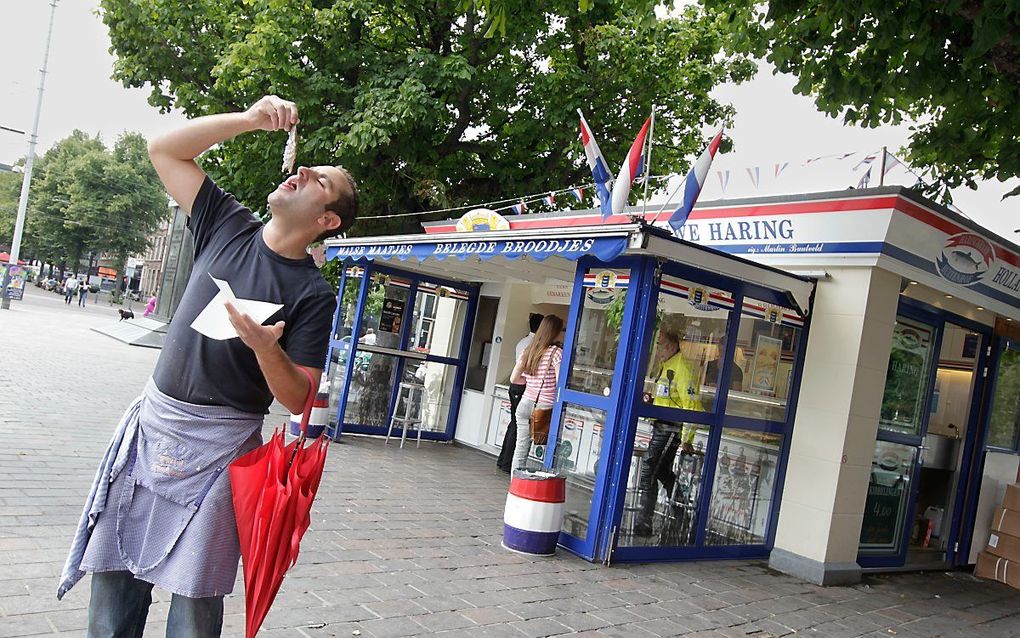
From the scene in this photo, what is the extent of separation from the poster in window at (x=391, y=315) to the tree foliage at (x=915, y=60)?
5592mm

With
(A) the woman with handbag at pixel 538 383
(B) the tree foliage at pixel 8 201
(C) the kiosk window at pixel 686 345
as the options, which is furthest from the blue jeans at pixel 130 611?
(B) the tree foliage at pixel 8 201

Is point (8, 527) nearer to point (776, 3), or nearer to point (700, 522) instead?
point (700, 522)

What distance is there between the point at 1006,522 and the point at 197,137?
30.1ft

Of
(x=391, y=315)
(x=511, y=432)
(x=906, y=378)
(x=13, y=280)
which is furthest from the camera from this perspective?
(x=13, y=280)

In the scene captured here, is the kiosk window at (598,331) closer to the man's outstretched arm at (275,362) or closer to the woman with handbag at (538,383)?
the woman with handbag at (538,383)

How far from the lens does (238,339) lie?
7.08ft

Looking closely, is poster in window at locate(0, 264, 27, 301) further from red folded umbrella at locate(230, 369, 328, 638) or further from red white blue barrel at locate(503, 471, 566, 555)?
red folded umbrella at locate(230, 369, 328, 638)

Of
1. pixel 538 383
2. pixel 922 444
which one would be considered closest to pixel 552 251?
pixel 538 383

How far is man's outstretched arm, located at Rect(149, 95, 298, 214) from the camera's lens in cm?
226

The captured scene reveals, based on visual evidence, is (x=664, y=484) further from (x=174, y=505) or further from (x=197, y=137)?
(x=197, y=137)

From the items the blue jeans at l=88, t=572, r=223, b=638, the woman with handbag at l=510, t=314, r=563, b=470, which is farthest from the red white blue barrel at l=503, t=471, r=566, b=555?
the blue jeans at l=88, t=572, r=223, b=638

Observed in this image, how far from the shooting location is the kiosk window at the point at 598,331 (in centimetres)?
632

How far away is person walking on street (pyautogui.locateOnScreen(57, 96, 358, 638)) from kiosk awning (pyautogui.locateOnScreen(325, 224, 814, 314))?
3641 mm

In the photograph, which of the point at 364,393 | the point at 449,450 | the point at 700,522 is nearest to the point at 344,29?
the point at 364,393
